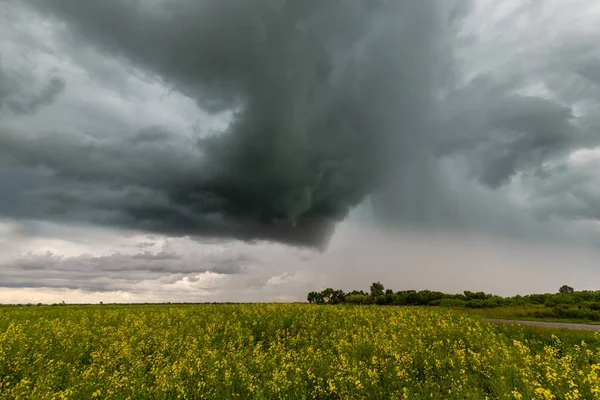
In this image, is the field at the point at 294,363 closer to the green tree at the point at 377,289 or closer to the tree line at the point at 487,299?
the tree line at the point at 487,299

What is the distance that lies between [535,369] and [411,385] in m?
5.93

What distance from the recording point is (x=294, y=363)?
15.2 metres

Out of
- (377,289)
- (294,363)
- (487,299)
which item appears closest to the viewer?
(294,363)

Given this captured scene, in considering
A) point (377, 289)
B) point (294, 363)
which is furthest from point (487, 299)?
point (294, 363)

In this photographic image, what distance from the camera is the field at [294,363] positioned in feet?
39.8

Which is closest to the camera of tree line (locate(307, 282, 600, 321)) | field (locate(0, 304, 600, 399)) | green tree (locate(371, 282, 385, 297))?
field (locate(0, 304, 600, 399))

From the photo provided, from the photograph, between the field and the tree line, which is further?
the tree line

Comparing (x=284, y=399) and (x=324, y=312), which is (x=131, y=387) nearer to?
(x=284, y=399)

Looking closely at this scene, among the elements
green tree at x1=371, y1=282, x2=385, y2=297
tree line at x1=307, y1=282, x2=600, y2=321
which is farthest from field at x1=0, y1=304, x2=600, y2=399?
green tree at x1=371, y1=282, x2=385, y2=297

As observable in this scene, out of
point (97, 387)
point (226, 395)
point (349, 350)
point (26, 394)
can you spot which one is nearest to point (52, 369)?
point (26, 394)

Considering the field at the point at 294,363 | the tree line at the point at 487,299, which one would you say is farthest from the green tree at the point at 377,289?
the field at the point at 294,363

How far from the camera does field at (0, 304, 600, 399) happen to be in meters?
12.1

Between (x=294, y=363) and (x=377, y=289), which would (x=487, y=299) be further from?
(x=294, y=363)

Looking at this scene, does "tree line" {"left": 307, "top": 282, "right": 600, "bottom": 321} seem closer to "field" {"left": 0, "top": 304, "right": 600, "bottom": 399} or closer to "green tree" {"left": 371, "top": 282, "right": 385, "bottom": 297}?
"green tree" {"left": 371, "top": 282, "right": 385, "bottom": 297}
